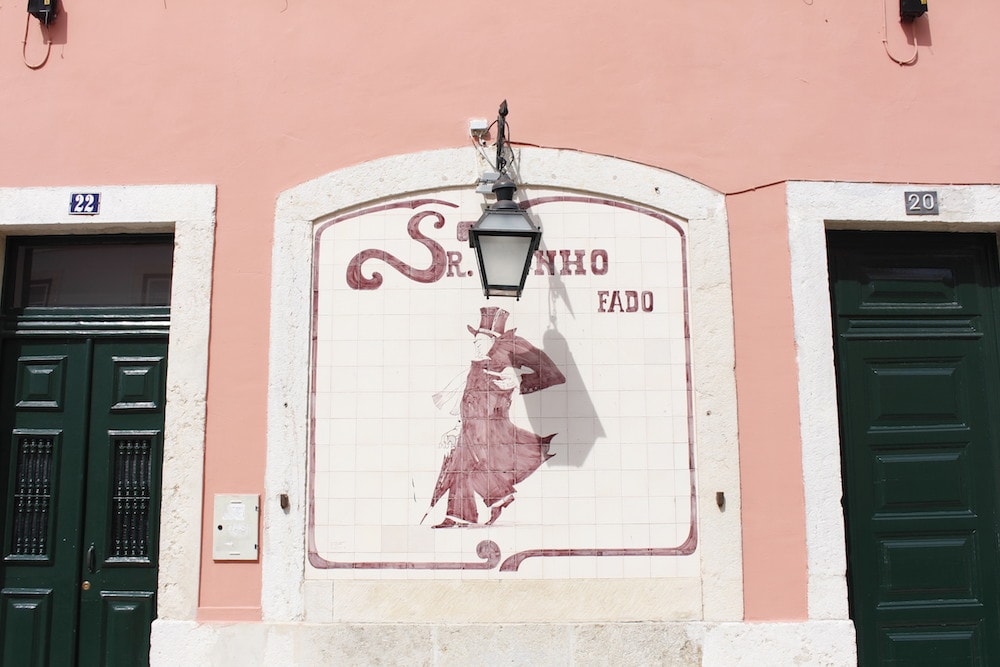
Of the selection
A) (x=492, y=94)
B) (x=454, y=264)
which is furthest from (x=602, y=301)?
(x=492, y=94)

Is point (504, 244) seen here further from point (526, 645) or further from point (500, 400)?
point (526, 645)

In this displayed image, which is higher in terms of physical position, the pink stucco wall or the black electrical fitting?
the black electrical fitting

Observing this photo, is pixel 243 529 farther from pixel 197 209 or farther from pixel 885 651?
pixel 885 651

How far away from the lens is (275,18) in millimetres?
4090

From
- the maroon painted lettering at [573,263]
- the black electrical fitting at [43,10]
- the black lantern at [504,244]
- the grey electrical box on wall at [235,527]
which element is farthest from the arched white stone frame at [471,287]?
the black electrical fitting at [43,10]

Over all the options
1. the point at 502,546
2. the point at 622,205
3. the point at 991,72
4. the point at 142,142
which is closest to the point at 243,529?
the point at 502,546

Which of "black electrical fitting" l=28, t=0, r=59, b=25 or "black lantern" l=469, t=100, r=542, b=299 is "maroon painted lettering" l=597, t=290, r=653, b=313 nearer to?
"black lantern" l=469, t=100, r=542, b=299

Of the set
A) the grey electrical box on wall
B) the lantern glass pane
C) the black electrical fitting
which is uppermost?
the black electrical fitting

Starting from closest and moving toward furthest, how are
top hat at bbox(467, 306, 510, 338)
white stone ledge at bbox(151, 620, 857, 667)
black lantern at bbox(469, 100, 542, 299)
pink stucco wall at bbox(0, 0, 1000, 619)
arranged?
black lantern at bbox(469, 100, 542, 299)
white stone ledge at bbox(151, 620, 857, 667)
top hat at bbox(467, 306, 510, 338)
pink stucco wall at bbox(0, 0, 1000, 619)

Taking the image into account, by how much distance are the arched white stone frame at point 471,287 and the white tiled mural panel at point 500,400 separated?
68 mm

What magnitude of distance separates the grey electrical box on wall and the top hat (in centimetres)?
141

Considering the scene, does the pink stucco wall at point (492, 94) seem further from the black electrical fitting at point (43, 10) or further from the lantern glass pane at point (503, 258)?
the lantern glass pane at point (503, 258)

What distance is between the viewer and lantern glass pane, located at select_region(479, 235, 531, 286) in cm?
344

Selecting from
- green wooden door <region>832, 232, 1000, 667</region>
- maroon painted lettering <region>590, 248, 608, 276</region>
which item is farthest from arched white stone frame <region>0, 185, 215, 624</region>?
green wooden door <region>832, 232, 1000, 667</region>
